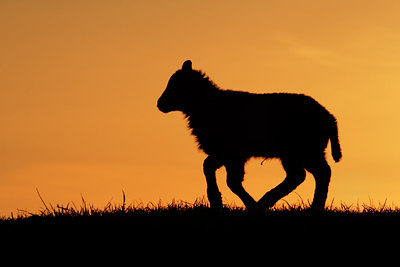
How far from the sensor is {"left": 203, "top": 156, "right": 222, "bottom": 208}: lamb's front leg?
10.1 meters

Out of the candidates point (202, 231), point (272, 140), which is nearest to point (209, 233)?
point (202, 231)

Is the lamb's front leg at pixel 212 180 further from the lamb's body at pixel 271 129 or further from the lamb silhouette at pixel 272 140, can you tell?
the lamb's body at pixel 271 129

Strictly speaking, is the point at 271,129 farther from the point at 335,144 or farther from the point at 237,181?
the point at 335,144

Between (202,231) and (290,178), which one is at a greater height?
(290,178)

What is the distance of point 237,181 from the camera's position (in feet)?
34.5

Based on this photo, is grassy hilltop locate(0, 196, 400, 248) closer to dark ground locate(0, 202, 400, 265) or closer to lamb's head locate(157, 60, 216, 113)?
dark ground locate(0, 202, 400, 265)

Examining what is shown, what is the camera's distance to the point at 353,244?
7797 mm

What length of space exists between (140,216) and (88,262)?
1540mm

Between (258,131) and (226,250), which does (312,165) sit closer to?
(258,131)

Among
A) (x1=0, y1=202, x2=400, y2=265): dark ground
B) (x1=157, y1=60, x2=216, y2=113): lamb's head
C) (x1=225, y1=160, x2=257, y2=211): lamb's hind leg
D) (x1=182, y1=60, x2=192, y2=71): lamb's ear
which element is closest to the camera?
(x1=0, y1=202, x2=400, y2=265): dark ground

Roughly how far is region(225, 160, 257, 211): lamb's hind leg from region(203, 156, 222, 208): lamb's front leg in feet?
0.57

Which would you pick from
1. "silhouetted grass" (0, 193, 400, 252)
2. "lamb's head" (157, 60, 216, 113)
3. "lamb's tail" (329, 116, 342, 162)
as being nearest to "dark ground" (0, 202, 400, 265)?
"silhouetted grass" (0, 193, 400, 252)

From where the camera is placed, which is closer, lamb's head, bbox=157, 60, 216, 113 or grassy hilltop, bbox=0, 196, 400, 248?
grassy hilltop, bbox=0, 196, 400, 248

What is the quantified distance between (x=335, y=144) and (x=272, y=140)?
3.57 feet
